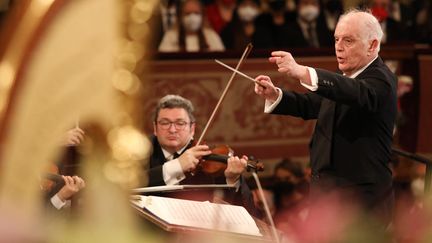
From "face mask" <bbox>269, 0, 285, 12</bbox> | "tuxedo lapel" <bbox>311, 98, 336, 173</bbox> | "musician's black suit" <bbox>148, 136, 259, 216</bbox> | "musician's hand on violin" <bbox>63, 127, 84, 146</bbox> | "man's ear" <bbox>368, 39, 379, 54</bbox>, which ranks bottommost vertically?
"musician's black suit" <bbox>148, 136, 259, 216</bbox>

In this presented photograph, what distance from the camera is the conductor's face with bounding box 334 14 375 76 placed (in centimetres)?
274

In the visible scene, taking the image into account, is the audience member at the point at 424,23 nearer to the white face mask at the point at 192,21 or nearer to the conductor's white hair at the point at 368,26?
the white face mask at the point at 192,21

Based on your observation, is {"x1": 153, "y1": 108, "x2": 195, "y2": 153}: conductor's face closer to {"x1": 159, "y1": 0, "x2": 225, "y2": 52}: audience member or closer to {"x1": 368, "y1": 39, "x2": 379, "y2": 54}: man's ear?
{"x1": 368, "y1": 39, "x2": 379, "y2": 54}: man's ear

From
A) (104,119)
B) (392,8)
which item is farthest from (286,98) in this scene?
(392,8)

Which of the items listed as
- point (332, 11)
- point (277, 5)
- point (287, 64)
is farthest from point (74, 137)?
point (332, 11)

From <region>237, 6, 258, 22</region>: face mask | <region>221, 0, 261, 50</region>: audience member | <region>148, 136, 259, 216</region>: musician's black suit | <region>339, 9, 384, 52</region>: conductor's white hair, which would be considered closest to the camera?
<region>339, 9, 384, 52</region>: conductor's white hair

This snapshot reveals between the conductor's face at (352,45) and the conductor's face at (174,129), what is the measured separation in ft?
2.39

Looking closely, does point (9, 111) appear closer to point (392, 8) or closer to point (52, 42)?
point (52, 42)

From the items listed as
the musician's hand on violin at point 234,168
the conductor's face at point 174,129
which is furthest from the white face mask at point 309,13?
the musician's hand on violin at point 234,168

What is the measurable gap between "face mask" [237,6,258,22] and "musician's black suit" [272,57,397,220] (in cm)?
332

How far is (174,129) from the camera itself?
3225 mm

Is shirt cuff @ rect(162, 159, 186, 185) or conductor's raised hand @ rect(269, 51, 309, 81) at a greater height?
conductor's raised hand @ rect(269, 51, 309, 81)

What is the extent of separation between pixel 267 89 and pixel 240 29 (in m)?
3.29

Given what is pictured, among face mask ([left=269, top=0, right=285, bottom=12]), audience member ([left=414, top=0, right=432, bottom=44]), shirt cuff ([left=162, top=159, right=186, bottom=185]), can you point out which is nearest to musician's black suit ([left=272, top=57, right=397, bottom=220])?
shirt cuff ([left=162, top=159, right=186, bottom=185])
